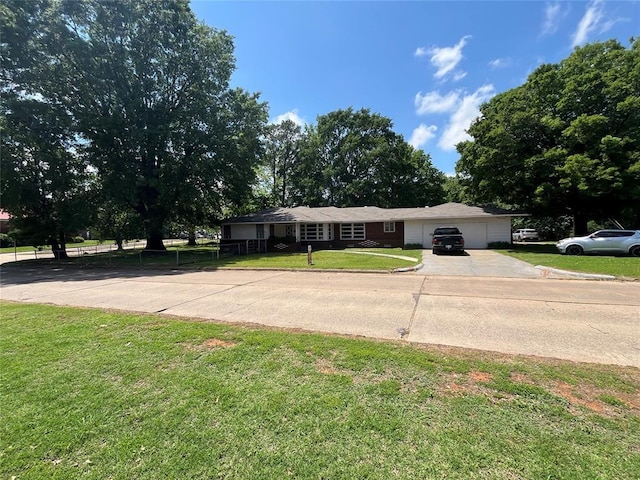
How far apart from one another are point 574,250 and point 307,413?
833 inches

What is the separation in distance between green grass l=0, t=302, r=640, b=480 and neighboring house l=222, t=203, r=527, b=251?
21.3 metres

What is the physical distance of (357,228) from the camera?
27.6m

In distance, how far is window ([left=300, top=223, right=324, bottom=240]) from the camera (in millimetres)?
27547

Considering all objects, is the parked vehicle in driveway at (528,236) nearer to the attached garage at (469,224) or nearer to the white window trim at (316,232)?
the attached garage at (469,224)

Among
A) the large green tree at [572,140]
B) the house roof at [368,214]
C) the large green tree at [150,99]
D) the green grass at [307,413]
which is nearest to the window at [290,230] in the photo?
the house roof at [368,214]

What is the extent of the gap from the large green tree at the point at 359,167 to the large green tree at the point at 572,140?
62.6 feet

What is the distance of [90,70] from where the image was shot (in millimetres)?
19984

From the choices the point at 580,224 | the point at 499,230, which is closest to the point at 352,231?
the point at 499,230

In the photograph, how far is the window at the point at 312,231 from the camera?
27.5 meters

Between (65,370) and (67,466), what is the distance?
6.64 ft

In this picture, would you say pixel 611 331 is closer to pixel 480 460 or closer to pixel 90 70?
pixel 480 460

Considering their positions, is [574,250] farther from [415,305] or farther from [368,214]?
[415,305]

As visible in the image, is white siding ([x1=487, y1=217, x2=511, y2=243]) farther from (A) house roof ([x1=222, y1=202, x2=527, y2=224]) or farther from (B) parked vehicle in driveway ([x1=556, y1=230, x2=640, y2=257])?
(B) parked vehicle in driveway ([x1=556, y1=230, x2=640, y2=257])

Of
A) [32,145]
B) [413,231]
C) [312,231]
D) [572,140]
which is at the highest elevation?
[32,145]
